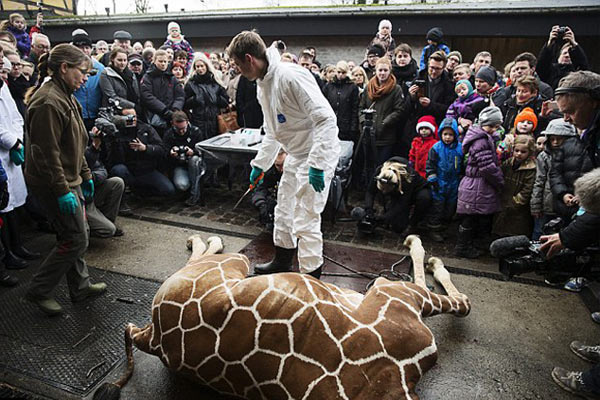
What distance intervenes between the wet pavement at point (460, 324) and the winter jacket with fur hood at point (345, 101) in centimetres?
193

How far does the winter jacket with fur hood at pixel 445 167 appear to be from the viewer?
200 inches

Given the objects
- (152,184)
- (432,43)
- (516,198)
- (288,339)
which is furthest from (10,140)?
(432,43)

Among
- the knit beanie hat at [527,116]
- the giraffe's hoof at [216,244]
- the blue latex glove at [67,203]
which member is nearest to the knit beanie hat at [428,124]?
the knit beanie hat at [527,116]

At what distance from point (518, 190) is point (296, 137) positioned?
289cm

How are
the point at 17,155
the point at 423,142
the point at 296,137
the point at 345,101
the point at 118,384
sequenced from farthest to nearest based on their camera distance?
the point at 345,101
the point at 423,142
the point at 17,155
the point at 296,137
the point at 118,384

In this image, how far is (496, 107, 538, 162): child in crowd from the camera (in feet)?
15.4

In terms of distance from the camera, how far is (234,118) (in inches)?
288

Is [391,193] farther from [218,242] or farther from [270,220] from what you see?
[218,242]

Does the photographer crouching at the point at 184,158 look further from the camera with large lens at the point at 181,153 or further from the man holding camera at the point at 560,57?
the man holding camera at the point at 560,57

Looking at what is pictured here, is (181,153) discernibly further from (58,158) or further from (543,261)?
(543,261)

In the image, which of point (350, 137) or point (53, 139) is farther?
point (350, 137)

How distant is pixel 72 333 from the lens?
125 inches

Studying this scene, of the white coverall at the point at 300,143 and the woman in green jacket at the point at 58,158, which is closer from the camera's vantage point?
the woman in green jacket at the point at 58,158

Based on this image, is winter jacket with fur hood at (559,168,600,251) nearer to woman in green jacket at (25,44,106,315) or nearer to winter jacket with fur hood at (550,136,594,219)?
winter jacket with fur hood at (550,136,594,219)
